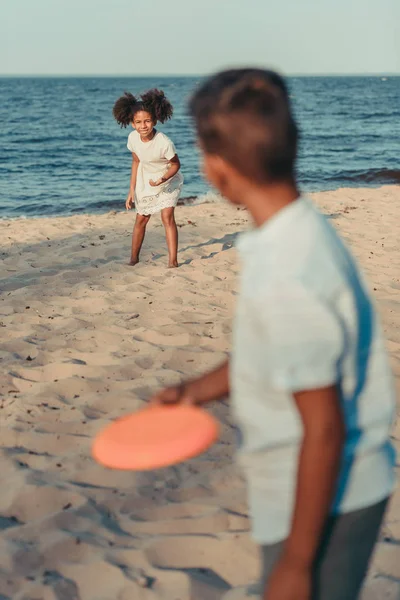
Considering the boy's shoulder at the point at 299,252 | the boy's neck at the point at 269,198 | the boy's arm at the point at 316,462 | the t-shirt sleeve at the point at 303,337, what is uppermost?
the boy's neck at the point at 269,198

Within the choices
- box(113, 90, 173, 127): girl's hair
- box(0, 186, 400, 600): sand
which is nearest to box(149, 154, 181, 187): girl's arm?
box(113, 90, 173, 127): girl's hair

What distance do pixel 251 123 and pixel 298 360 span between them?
0.43 m

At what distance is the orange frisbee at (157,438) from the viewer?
155 cm

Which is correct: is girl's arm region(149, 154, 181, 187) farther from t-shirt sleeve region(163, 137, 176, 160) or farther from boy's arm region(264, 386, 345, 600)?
boy's arm region(264, 386, 345, 600)

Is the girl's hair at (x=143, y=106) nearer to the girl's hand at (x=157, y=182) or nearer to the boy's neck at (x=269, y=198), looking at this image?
the girl's hand at (x=157, y=182)

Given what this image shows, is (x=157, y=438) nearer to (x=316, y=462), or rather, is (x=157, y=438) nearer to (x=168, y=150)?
(x=316, y=462)

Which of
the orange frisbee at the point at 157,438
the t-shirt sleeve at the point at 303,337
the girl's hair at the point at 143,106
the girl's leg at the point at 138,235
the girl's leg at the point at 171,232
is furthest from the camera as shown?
the girl's leg at the point at 138,235

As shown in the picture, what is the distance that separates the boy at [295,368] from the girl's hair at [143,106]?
5.61 m

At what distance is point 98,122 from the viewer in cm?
3556

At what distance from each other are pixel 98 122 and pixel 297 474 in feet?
118

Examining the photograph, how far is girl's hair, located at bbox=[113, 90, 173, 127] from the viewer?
6.70m

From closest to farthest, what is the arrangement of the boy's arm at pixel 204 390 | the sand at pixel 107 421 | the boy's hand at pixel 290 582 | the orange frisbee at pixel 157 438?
the boy's hand at pixel 290 582, the orange frisbee at pixel 157 438, the boy's arm at pixel 204 390, the sand at pixel 107 421

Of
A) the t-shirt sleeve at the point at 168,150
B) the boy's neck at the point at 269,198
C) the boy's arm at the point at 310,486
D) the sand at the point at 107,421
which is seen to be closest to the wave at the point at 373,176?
the sand at the point at 107,421

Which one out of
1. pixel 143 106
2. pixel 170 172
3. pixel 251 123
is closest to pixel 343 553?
pixel 251 123
